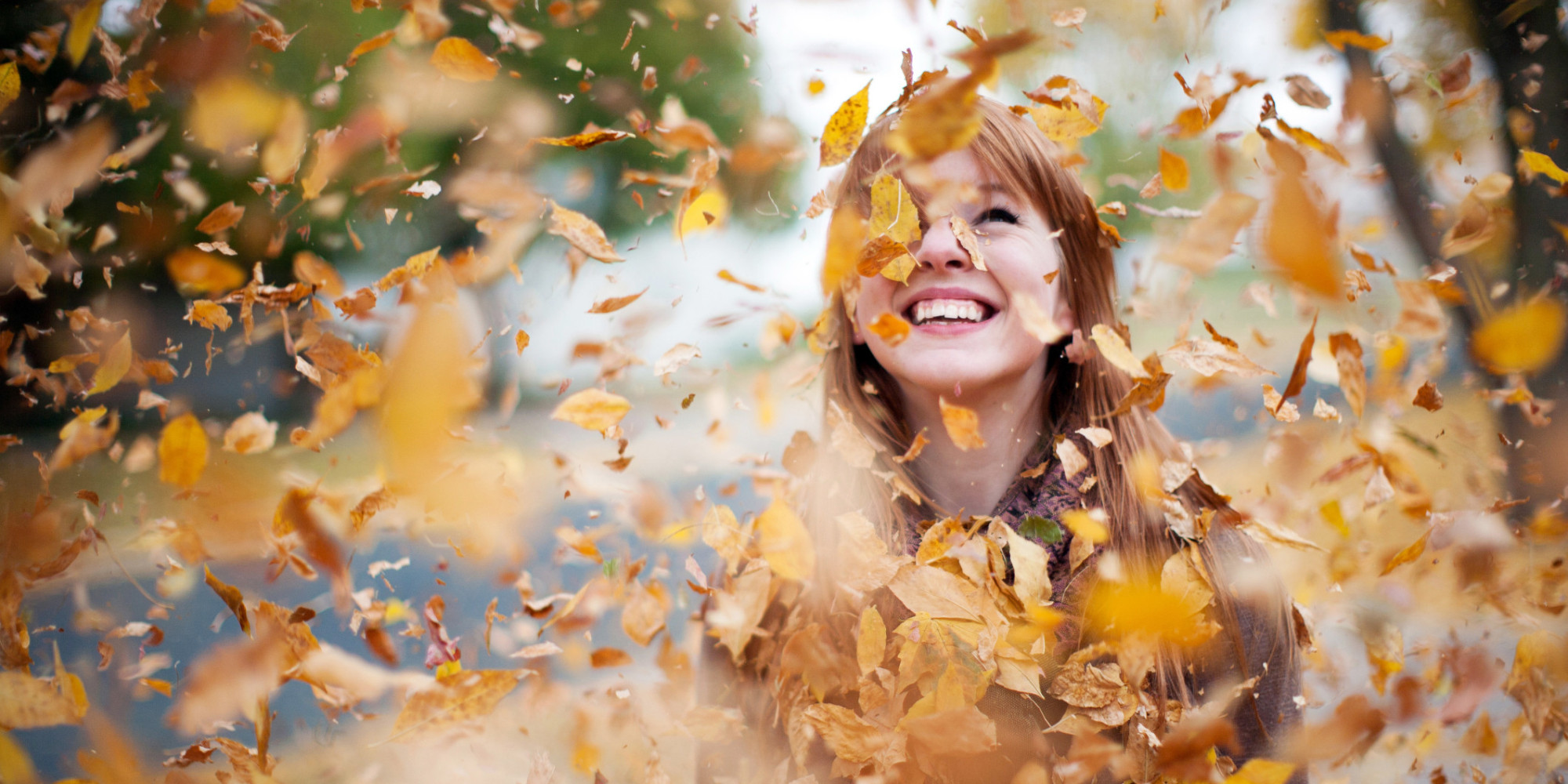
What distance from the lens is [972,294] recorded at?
104 centimetres

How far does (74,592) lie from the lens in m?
1.29

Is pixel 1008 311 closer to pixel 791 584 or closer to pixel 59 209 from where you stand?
pixel 791 584

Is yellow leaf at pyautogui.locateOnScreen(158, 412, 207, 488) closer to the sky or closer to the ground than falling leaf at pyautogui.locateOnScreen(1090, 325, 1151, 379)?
closer to the ground

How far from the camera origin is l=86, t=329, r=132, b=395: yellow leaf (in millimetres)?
1272

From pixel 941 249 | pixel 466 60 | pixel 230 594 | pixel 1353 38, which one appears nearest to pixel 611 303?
pixel 466 60

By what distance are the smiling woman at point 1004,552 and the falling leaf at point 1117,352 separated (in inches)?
0.5

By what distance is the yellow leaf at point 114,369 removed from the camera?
1.27 m

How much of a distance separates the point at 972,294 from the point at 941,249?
7 cm

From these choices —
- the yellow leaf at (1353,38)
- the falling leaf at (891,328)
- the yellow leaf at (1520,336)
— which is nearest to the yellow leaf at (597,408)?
the falling leaf at (891,328)

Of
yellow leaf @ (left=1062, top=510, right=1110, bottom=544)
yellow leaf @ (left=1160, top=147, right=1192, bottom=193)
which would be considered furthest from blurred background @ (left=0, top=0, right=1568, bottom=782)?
yellow leaf @ (left=1062, top=510, right=1110, bottom=544)

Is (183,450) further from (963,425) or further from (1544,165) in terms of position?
(1544,165)

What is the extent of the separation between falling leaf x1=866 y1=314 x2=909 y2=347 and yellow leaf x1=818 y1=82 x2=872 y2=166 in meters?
0.21

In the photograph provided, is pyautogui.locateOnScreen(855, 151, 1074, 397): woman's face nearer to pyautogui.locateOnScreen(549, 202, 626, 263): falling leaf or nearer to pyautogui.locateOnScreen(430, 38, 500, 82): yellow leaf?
pyautogui.locateOnScreen(549, 202, 626, 263): falling leaf

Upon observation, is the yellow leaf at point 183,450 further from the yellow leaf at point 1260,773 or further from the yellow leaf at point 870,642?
the yellow leaf at point 1260,773
